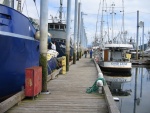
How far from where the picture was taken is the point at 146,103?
14.2 metres

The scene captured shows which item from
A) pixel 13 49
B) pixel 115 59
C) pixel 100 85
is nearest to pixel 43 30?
pixel 13 49

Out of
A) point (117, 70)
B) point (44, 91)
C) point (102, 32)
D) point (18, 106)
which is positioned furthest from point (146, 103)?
point (102, 32)

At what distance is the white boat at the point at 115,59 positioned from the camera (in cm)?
2839

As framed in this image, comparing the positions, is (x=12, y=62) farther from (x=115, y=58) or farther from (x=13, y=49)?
(x=115, y=58)

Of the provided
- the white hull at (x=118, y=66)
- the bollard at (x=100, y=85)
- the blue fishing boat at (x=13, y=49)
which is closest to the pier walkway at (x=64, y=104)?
the bollard at (x=100, y=85)

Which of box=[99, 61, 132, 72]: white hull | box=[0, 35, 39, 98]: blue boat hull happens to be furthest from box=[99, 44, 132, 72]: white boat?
box=[0, 35, 39, 98]: blue boat hull

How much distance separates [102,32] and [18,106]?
4268 cm

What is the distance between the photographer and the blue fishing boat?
9.31 meters

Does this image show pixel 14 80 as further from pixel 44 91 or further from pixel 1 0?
pixel 1 0

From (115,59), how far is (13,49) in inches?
872

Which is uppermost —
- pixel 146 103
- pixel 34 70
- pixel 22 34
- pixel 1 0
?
pixel 1 0

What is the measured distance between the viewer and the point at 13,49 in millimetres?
10031

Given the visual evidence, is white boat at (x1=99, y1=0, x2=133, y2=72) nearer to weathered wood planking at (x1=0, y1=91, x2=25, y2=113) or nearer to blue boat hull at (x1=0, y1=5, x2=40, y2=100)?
blue boat hull at (x1=0, y1=5, x2=40, y2=100)

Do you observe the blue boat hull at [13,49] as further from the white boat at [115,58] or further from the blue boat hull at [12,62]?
the white boat at [115,58]
